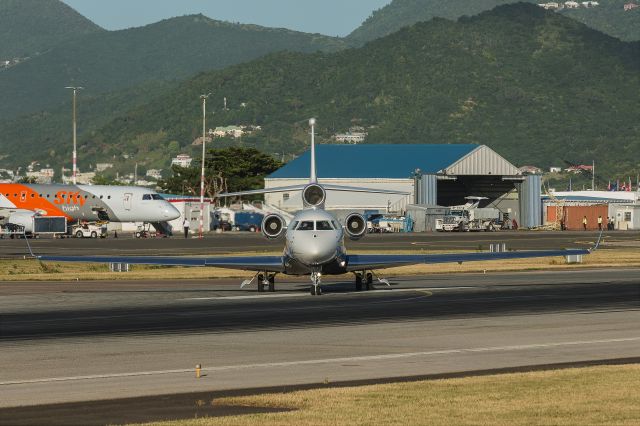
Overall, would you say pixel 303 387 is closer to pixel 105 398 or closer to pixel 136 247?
pixel 105 398

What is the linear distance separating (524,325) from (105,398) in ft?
47.6

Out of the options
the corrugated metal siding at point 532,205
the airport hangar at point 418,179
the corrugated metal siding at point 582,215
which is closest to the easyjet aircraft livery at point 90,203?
the airport hangar at point 418,179

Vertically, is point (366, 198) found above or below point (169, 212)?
above

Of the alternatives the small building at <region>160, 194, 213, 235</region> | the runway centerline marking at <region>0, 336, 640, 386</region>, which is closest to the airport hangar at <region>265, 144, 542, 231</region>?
the small building at <region>160, 194, 213, 235</region>

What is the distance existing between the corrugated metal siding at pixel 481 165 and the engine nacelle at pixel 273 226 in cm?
9615

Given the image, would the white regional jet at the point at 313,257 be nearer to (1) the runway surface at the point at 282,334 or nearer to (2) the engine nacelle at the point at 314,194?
(2) the engine nacelle at the point at 314,194

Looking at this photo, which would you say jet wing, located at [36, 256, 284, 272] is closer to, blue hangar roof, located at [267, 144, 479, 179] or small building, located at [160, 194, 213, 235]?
small building, located at [160, 194, 213, 235]

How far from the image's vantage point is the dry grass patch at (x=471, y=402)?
695 inches

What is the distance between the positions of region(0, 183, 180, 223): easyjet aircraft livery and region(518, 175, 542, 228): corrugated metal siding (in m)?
55.3

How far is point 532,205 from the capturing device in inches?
5605

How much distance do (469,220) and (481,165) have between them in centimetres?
1402

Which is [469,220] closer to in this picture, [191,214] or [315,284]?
[191,214]

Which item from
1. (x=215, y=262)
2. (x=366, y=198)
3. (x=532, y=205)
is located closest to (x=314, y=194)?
(x=215, y=262)

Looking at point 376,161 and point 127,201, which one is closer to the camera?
point 127,201
